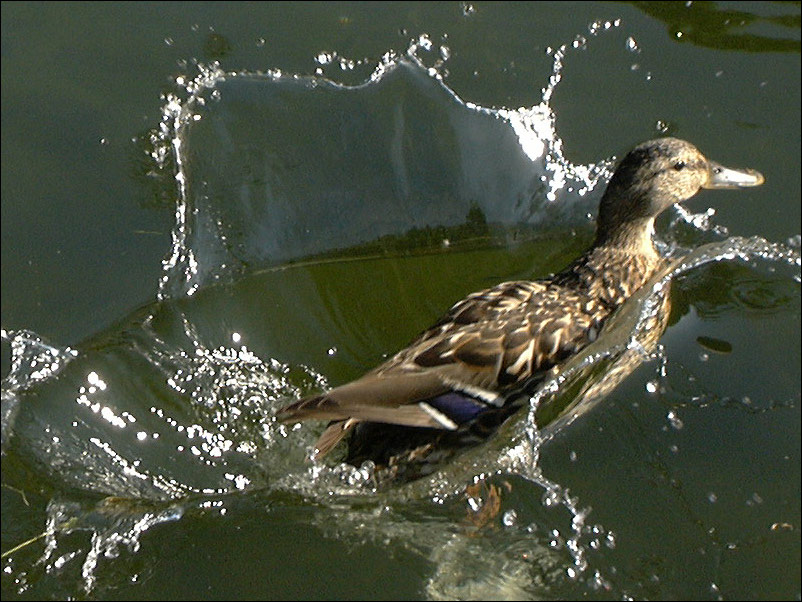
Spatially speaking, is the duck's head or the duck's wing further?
the duck's head

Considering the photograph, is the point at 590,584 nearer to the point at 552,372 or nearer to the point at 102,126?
the point at 552,372

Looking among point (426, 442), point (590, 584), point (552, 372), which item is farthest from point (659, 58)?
point (590, 584)

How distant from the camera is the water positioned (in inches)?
172

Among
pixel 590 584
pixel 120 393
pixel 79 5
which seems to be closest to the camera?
pixel 590 584

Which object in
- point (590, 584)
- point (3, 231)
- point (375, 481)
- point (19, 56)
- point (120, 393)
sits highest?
point (19, 56)

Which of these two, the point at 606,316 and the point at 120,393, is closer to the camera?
the point at 606,316

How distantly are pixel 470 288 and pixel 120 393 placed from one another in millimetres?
1820

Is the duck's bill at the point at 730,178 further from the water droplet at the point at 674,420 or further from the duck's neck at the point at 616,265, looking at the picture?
the water droplet at the point at 674,420

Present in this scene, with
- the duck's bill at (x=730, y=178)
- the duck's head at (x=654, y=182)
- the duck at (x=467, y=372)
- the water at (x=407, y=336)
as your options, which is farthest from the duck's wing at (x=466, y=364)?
the duck's bill at (x=730, y=178)

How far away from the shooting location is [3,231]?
5.72 meters

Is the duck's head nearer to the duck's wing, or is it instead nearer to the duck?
the duck

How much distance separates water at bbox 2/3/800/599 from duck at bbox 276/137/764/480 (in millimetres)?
105

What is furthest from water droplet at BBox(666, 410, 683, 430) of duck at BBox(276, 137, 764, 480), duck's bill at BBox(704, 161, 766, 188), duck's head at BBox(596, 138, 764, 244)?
duck's bill at BBox(704, 161, 766, 188)

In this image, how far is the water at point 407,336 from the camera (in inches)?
172
